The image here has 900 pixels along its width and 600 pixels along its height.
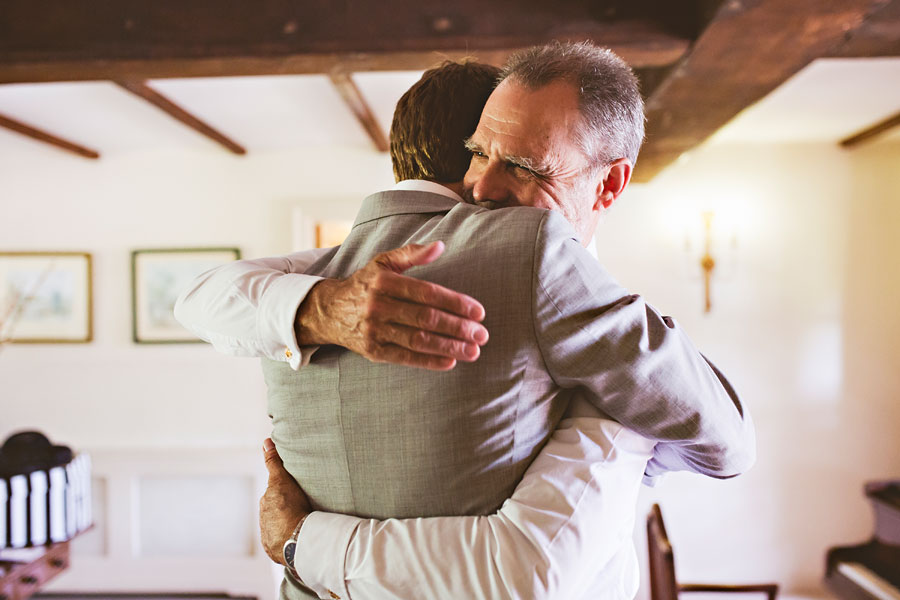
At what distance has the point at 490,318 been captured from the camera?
0.78 meters

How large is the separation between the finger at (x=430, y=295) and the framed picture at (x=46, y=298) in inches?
190

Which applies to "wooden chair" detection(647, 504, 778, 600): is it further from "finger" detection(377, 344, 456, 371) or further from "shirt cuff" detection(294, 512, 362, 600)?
"finger" detection(377, 344, 456, 371)

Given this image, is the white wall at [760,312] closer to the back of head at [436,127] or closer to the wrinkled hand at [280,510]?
the back of head at [436,127]

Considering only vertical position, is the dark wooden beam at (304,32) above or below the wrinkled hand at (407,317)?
above

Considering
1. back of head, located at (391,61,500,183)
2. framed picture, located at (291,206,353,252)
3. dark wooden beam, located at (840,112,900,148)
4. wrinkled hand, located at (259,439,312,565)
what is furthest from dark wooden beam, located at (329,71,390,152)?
dark wooden beam, located at (840,112,900,148)

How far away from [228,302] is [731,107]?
2.30 m

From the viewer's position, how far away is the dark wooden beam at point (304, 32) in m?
2.14

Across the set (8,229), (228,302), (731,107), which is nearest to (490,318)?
(228,302)

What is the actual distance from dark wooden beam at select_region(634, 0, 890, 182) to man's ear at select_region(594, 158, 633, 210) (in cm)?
86

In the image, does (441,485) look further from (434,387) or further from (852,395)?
(852,395)

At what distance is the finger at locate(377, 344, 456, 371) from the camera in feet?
2.42

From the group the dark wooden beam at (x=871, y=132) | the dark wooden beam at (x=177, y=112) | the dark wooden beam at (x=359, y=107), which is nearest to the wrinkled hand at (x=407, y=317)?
the dark wooden beam at (x=359, y=107)

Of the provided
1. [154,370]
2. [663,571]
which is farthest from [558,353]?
[154,370]

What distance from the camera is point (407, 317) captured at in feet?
2.43
